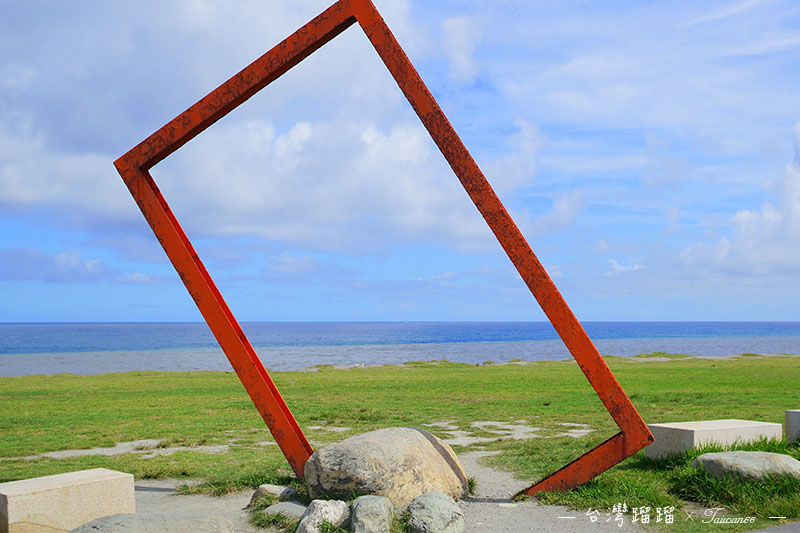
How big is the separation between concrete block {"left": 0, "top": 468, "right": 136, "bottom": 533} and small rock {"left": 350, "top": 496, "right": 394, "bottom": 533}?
8.50ft

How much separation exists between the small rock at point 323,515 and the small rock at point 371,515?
4.4 inches

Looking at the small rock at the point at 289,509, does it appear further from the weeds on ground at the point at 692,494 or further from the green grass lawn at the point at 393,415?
the weeds on ground at the point at 692,494

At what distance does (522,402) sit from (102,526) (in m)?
14.4

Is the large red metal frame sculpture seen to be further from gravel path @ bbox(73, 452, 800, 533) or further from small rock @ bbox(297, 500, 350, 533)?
small rock @ bbox(297, 500, 350, 533)

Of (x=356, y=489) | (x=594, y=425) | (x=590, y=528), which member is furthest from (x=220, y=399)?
(x=590, y=528)

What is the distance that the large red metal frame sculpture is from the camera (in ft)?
24.6

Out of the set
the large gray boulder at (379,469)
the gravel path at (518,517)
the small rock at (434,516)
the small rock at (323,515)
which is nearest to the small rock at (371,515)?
the small rock at (323,515)

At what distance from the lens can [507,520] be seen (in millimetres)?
7016

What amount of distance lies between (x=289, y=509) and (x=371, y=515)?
1.22m

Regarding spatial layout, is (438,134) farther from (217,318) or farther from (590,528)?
(590,528)

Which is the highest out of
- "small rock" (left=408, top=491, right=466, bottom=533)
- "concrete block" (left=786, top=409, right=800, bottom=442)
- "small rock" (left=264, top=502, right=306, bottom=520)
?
"small rock" (left=264, top=502, right=306, bottom=520)

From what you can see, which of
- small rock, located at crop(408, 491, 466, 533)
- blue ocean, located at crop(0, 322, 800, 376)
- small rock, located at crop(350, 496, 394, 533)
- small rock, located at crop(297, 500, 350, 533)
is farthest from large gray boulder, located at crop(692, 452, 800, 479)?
blue ocean, located at crop(0, 322, 800, 376)

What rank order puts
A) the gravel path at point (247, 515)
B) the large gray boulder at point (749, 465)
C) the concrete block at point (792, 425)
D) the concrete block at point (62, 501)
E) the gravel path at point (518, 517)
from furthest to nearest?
the concrete block at point (792, 425)
the large gray boulder at point (749, 465)
the gravel path at point (518, 517)
the concrete block at point (62, 501)
the gravel path at point (247, 515)

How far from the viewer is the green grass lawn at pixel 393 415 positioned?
8133 millimetres
